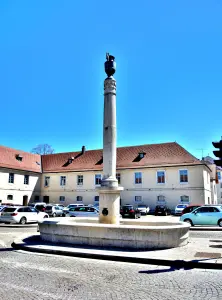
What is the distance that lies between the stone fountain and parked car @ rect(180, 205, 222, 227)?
8546mm

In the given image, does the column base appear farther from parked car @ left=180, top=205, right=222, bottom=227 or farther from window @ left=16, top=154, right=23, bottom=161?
window @ left=16, top=154, right=23, bottom=161

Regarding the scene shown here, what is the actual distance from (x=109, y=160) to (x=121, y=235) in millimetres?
3855

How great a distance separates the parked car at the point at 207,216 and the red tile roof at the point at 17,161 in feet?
97.8

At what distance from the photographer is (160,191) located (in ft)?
127

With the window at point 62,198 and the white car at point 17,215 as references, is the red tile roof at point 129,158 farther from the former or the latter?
the white car at point 17,215

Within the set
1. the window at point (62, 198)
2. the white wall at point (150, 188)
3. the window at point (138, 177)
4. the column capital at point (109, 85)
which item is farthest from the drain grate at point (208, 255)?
the window at point (62, 198)

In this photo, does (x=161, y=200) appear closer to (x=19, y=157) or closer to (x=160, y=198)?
(x=160, y=198)

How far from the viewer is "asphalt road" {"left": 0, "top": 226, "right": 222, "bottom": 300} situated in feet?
16.9

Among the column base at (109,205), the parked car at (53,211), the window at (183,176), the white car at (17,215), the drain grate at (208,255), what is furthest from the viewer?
the window at (183,176)

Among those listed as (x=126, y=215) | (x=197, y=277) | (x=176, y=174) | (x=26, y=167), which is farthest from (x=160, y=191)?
(x=197, y=277)

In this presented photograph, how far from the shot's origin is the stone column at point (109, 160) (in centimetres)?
1152

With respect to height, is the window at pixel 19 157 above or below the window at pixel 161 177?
above

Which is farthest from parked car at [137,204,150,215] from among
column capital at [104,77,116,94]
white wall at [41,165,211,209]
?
column capital at [104,77,116,94]

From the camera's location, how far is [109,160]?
1219 centimetres
